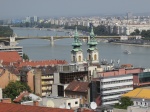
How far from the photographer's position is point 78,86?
32.1ft

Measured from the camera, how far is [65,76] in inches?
405

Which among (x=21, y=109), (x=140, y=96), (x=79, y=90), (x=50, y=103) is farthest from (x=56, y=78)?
(x=21, y=109)

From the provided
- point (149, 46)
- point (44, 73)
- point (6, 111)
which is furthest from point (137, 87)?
point (149, 46)

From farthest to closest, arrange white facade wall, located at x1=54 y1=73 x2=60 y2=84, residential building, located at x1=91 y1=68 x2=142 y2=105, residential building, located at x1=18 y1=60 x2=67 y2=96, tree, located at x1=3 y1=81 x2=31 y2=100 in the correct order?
residential building, located at x1=18 y1=60 x2=67 y2=96 → white facade wall, located at x1=54 y1=73 x2=60 y2=84 → tree, located at x1=3 y1=81 x2=31 y2=100 → residential building, located at x1=91 y1=68 x2=142 y2=105

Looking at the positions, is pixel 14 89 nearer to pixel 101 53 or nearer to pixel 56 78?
pixel 56 78

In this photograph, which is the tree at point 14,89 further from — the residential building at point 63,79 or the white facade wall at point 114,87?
the white facade wall at point 114,87

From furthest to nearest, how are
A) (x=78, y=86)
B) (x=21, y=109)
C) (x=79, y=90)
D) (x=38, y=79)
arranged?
(x=38, y=79), (x=78, y=86), (x=79, y=90), (x=21, y=109)

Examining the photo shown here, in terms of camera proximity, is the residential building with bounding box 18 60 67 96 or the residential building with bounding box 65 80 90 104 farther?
the residential building with bounding box 18 60 67 96

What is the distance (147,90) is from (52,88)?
204cm

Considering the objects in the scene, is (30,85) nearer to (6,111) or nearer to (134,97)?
(134,97)

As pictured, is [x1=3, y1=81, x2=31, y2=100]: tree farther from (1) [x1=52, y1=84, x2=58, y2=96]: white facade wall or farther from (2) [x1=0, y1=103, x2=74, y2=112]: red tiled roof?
(2) [x1=0, y1=103, x2=74, y2=112]: red tiled roof

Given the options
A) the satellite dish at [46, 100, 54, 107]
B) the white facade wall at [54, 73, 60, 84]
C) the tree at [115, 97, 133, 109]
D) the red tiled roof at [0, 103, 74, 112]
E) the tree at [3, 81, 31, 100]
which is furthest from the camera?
the white facade wall at [54, 73, 60, 84]

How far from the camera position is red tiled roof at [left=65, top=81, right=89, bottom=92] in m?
9.64

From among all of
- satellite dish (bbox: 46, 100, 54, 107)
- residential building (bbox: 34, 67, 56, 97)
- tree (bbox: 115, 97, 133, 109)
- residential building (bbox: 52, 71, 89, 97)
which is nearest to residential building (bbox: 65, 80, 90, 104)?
residential building (bbox: 52, 71, 89, 97)
